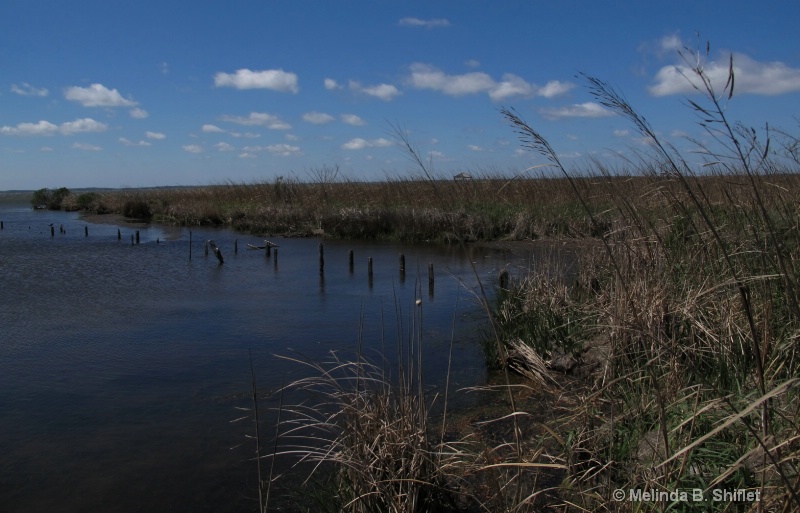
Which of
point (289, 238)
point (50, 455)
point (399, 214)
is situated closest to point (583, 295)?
point (50, 455)

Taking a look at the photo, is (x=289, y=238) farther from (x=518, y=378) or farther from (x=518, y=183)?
(x=518, y=378)

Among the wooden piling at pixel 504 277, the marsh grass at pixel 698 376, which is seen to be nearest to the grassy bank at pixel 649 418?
the marsh grass at pixel 698 376

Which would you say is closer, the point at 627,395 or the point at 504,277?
the point at 627,395

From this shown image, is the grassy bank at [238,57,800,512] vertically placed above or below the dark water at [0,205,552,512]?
above

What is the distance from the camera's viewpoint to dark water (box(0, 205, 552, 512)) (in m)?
5.21

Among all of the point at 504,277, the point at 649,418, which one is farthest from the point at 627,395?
the point at 504,277

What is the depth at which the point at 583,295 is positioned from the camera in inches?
311

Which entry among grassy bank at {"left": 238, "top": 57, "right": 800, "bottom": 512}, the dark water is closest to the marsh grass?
grassy bank at {"left": 238, "top": 57, "right": 800, "bottom": 512}

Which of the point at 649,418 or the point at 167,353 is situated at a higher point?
the point at 649,418

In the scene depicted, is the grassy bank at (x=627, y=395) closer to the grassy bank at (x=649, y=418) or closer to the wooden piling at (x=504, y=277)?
the grassy bank at (x=649, y=418)

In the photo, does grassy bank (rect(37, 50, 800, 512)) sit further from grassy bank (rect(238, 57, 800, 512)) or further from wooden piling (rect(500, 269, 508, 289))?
wooden piling (rect(500, 269, 508, 289))

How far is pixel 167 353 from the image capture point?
28.9 feet

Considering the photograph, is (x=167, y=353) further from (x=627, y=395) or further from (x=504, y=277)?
(x=627, y=395)

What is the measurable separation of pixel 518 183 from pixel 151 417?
19.8 meters
